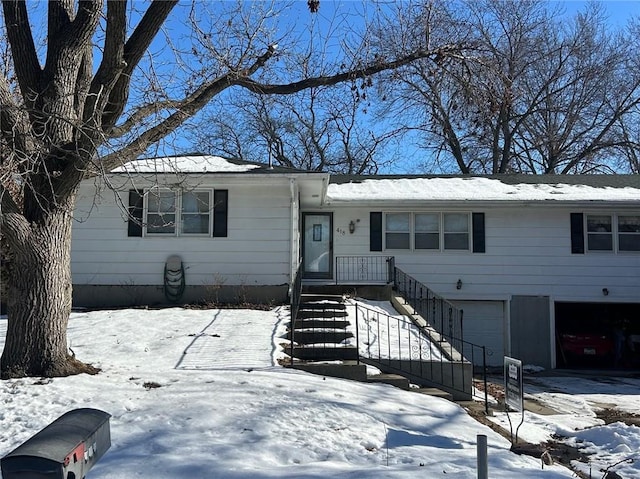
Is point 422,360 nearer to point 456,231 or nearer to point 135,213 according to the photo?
point 456,231

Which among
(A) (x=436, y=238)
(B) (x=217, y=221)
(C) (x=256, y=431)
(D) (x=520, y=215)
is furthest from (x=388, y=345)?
(D) (x=520, y=215)

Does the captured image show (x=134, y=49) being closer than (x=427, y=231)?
Yes

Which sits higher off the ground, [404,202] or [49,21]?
[49,21]

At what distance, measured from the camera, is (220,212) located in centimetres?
1300

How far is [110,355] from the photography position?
8.62 meters

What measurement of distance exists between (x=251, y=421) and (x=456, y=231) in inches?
429

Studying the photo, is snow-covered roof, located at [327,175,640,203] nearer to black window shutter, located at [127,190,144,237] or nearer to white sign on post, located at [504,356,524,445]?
black window shutter, located at [127,190,144,237]

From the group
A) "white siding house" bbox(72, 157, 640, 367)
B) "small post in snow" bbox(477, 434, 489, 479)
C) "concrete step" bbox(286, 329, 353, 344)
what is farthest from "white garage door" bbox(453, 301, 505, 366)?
"small post in snow" bbox(477, 434, 489, 479)

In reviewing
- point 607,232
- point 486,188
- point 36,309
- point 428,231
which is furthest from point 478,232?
point 36,309

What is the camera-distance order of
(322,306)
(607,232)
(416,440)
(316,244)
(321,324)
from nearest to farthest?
(416,440), (321,324), (322,306), (607,232), (316,244)

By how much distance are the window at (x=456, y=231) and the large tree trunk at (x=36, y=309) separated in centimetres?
1080

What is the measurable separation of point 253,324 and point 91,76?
527cm

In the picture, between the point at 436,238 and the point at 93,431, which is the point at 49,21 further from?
the point at 436,238

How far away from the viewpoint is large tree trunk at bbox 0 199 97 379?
6.72 metres
